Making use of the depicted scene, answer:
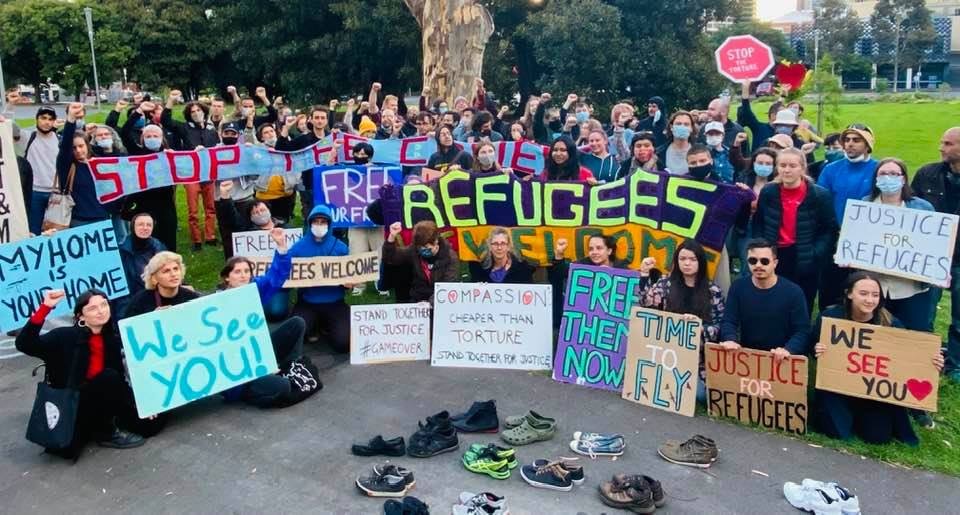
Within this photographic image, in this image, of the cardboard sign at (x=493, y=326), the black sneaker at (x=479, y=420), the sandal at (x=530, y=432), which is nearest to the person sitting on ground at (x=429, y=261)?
the cardboard sign at (x=493, y=326)

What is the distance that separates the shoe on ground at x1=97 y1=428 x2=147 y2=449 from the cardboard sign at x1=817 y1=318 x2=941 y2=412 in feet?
15.2

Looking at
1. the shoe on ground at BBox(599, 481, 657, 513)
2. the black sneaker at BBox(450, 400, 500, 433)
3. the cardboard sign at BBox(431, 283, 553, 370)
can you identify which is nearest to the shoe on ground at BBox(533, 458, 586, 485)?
the shoe on ground at BBox(599, 481, 657, 513)

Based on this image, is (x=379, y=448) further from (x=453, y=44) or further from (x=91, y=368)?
(x=453, y=44)

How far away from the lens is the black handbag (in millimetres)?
5336

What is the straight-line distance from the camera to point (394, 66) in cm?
2697

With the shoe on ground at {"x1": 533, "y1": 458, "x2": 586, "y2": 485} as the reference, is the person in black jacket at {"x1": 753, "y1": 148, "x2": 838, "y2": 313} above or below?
above

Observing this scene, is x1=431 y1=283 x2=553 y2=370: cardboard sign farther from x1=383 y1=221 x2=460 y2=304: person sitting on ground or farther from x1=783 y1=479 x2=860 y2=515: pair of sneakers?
x1=783 y1=479 x2=860 y2=515: pair of sneakers

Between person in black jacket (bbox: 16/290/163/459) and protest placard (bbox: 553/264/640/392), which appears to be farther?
protest placard (bbox: 553/264/640/392)

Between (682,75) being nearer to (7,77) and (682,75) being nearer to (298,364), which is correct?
(298,364)

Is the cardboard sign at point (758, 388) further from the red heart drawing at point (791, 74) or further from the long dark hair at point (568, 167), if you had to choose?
the red heart drawing at point (791, 74)

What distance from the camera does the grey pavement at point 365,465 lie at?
4.89 m

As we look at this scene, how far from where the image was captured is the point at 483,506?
466cm

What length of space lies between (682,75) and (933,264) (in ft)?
55.1

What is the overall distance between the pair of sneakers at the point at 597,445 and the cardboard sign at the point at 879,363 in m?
1.46
